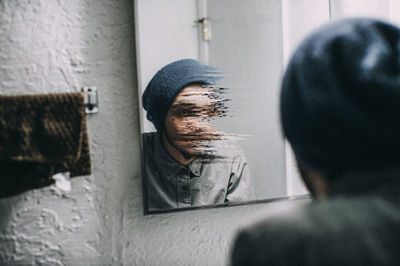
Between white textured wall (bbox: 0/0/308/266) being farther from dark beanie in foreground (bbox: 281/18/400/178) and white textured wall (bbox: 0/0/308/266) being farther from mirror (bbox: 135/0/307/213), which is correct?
dark beanie in foreground (bbox: 281/18/400/178)

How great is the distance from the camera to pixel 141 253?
69 cm

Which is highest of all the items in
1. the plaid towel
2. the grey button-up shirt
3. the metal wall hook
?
the metal wall hook

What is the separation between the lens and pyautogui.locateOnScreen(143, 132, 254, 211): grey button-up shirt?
0.68m

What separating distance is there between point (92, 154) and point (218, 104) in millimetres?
292

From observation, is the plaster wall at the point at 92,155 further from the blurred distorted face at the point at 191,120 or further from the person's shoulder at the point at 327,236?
the person's shoulder at the point at 327,236

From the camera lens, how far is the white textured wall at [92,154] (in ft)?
2.07

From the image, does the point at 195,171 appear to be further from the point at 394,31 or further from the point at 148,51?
the point at 394,31

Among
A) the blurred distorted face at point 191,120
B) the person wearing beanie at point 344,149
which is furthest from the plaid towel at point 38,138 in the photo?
the person wearing beanie at point 344,149

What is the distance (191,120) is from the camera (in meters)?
0.68

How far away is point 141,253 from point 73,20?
510mm

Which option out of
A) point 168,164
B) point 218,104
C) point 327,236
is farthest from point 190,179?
point 327,236

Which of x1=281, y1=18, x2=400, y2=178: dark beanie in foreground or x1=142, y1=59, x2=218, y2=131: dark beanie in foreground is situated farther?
x1=142, y1=59, x2=218, y2=131: dark beanie in foreground

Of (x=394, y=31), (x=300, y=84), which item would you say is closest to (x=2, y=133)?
(x=300, y=84)

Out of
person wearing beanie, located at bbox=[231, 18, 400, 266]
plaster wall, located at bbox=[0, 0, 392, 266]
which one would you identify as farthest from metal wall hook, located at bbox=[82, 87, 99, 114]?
person wearing beanie, located at bbox=[231, 18, 400, 266]
